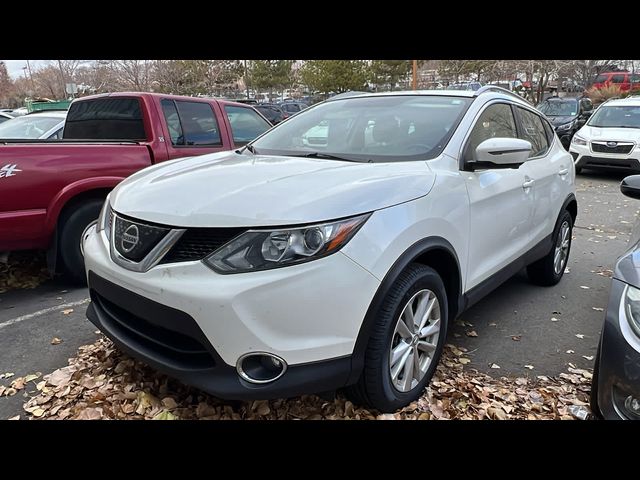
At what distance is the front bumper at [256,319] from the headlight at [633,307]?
1.10m

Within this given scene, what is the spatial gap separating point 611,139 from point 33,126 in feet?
35.6

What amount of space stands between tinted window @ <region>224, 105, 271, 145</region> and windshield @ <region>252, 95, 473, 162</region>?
208 centimetres

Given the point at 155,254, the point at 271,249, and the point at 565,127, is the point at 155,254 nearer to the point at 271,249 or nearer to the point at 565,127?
the point at 271,249

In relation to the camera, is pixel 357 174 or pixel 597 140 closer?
pixel 357 174

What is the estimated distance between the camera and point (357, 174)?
2473 millimetres

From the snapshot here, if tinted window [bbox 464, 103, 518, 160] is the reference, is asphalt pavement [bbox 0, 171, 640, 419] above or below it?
below

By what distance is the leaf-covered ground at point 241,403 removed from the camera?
2.56 m

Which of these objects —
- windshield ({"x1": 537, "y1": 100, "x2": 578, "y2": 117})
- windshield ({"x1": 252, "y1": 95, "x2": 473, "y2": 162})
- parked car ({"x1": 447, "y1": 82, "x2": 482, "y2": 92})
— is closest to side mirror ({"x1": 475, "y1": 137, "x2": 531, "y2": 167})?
windshield ({"x1": 252, "y1": 95, "x2": 473, "y2": 162})

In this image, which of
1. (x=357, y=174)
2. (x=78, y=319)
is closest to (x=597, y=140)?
(x=357, y=174)

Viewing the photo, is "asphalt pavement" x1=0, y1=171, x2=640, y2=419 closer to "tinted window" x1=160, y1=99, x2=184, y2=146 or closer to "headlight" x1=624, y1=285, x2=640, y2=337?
"headlight" x1=624, y1=285, x2=640, y2=337

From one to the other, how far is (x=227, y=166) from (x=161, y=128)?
2407 millimetres

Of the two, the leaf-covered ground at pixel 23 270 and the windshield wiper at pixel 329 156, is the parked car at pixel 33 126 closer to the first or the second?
the leaf-covered ground at pixel 23 270

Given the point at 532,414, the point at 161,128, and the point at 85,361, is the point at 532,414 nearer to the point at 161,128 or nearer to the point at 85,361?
the point at 85,361

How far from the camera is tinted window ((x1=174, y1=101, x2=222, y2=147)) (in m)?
5.17
